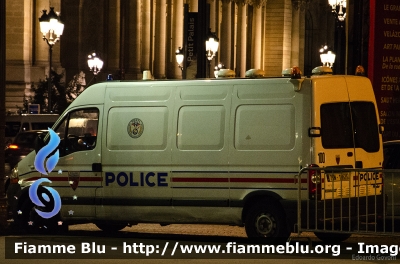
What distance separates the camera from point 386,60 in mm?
21219

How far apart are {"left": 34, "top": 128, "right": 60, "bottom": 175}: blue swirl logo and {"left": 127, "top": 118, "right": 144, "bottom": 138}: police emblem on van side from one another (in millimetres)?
1186

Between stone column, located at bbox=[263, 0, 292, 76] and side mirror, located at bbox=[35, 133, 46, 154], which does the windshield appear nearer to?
side mirror, located at bbox=[35, 133, 46, 154]

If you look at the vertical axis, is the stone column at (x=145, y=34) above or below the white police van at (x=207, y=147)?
above

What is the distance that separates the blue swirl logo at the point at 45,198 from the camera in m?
17.5

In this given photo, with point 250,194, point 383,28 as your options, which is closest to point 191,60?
point 383,28

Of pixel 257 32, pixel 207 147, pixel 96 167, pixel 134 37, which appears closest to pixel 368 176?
pixel 207 147

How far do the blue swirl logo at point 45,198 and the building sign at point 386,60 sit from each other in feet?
20.6

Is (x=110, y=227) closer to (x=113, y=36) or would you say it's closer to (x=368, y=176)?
(x=368, y=176)

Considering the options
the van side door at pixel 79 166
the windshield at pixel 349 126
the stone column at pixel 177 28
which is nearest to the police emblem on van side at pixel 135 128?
the van side door at pixel 79 166

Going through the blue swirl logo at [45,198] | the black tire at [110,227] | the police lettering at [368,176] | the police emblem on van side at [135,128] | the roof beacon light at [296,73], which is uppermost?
the roof beacon light at [296,73]

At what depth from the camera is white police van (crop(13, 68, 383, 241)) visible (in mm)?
15922

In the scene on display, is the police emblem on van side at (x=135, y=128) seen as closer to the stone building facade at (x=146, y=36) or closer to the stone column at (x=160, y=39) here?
the stone building facade at (x=146, y=36)

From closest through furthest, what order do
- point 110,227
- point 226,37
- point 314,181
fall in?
point 314,181
point 110,227
point 226,37

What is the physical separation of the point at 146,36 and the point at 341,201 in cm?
5963
